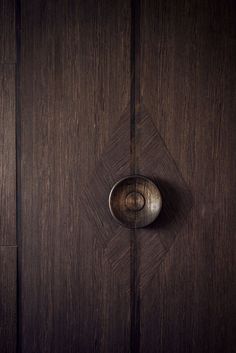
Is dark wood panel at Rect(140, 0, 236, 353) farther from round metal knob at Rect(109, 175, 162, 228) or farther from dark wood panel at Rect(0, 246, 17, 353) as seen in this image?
dark wood panel at Rect(0, 246, 17, 353)

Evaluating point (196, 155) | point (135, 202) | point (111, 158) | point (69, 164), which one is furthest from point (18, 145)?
point (196, 155)

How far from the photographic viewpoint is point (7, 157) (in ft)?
4.09

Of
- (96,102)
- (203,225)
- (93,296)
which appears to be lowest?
(93,296)

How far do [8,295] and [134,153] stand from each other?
0.84 meters

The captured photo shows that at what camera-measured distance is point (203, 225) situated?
125 centimetres

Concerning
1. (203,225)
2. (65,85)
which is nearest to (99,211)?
(203,225)

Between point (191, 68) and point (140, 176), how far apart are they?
0.53m

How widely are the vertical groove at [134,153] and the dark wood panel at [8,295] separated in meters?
0.52

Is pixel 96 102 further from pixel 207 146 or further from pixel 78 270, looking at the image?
pixel 78 270

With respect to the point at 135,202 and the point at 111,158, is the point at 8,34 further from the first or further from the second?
the point at 135,202

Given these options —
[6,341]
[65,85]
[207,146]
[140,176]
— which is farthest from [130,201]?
[6,341]

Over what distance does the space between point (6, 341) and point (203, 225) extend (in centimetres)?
101

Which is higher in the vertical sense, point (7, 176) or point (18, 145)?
point (18, 145)

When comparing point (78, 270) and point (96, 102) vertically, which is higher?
point (96, 102)
